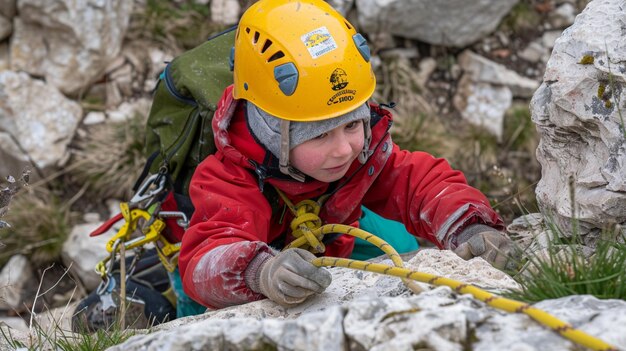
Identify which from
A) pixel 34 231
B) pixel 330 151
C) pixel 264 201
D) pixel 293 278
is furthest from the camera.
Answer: pixel 34 231

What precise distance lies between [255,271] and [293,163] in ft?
2.18

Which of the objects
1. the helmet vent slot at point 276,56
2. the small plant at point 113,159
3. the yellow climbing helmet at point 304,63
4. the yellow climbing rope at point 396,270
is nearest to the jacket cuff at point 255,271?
the yellow climbing rope at point 396,270

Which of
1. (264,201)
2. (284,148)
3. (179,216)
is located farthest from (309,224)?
(179,216)

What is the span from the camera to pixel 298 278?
11.2 ft

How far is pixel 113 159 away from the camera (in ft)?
27.1

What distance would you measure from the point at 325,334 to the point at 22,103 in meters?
6.51

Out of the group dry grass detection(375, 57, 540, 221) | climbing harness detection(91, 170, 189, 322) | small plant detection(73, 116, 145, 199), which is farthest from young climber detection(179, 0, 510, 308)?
small plant detection(73, 116, 145, 199)

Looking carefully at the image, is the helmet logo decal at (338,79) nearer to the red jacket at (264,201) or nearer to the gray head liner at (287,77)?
the gray head liner at (287,77)

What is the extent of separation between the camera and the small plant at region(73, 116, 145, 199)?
8195 mm

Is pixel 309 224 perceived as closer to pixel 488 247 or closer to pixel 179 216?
pixel 488 247

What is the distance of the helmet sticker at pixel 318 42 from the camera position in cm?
400

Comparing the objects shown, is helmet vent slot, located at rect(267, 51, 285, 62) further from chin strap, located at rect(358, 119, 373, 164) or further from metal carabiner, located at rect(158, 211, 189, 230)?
metal carabiner, located at rect(158, 211, 189, 230)

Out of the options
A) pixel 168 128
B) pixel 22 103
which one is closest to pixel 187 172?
pixel 168 128

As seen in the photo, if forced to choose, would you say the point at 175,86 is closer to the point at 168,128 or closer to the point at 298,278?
the point at 168,128
